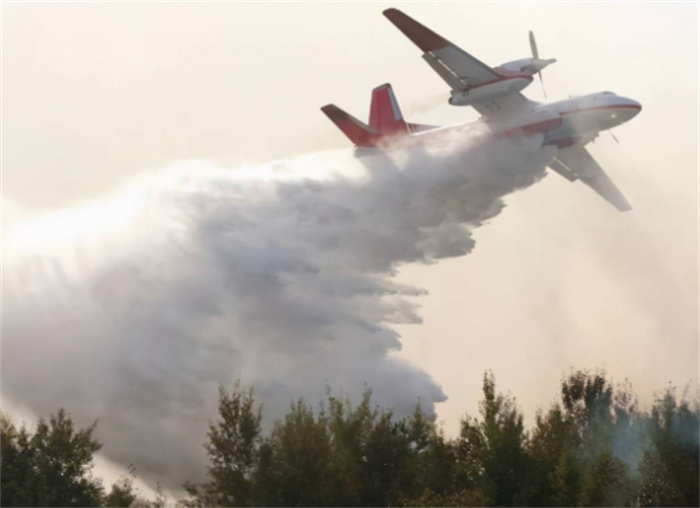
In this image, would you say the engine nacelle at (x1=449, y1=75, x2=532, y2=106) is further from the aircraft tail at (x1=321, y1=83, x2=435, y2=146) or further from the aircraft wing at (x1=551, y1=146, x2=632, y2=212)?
the aircraft wing at (x1=551, y1=146, x2=632, y2=212)

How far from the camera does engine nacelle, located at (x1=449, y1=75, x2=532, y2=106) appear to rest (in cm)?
3509

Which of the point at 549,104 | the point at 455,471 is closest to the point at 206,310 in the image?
the point at 455,471

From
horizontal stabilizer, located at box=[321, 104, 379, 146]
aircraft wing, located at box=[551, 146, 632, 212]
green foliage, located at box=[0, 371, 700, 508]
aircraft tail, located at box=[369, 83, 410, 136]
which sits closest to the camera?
green foliage, located at box=[0, 371, 700, 508]

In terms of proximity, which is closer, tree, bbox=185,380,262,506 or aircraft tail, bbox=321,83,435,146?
tree, bbox=185,380,262,506

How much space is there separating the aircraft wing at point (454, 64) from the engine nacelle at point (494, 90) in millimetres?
122

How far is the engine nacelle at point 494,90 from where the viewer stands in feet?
115

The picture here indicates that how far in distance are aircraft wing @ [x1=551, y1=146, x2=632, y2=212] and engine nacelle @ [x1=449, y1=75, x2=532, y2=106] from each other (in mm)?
4697

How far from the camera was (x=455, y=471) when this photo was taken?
36344 millimetres

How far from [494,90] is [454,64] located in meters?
1.34

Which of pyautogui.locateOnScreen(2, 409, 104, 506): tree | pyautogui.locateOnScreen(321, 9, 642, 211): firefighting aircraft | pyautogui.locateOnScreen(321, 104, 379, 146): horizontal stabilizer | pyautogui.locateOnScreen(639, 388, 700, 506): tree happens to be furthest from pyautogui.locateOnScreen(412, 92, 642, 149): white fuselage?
pyautogui.locateOnScreen(2, 409, 104, 506): tree

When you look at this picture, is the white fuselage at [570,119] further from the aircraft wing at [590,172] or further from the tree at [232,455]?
the tree at [232,455]

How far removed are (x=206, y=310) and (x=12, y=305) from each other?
7.08 metres

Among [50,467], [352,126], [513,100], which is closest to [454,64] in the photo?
[513,100]

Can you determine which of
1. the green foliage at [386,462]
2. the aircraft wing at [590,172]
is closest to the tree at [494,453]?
the green foliage at [386,462]
